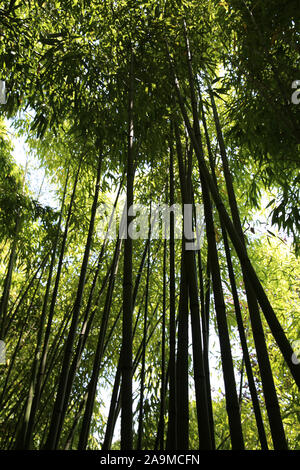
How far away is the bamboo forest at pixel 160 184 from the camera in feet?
6.17

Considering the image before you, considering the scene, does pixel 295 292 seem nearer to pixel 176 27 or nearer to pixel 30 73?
pixel 176 27

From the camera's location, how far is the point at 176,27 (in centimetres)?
283

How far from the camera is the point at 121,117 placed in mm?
3100

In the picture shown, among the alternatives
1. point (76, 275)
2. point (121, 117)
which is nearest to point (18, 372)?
point (76, 275)

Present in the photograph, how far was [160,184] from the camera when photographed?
3.94 metres

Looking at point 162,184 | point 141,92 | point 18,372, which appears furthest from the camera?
point 18,372

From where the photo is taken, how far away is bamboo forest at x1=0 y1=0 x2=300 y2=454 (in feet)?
6.17

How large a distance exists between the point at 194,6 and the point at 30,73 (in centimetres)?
139

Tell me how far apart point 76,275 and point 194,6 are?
3510 millimetres
